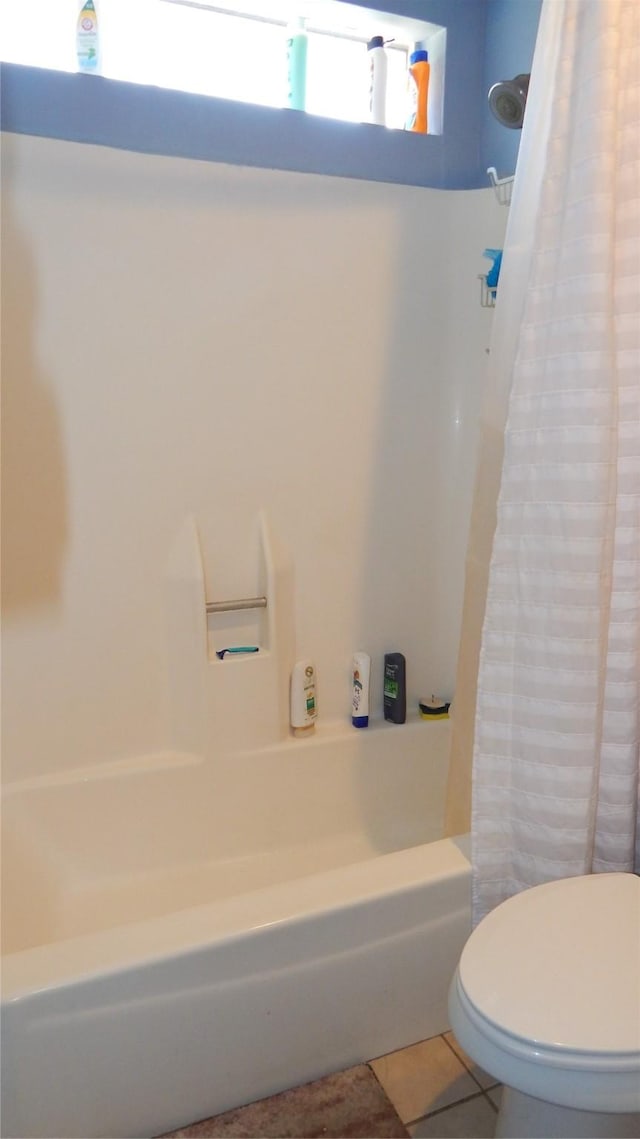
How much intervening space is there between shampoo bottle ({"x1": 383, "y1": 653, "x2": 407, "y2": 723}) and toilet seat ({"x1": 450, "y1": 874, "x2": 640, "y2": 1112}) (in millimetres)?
924

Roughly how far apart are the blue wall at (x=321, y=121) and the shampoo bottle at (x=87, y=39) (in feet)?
0.19

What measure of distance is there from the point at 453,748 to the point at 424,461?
0.85 metres

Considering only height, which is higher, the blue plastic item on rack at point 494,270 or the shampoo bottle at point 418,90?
the shampoo bottle at point 418,90

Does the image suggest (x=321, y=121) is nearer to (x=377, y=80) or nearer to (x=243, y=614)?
(x=377, y=80)

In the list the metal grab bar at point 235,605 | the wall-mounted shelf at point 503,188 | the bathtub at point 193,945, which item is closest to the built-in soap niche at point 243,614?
the metal grab bar at point 235,605

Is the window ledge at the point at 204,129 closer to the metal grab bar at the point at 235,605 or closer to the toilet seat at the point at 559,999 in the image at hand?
the metal grab bar at the point at 235,605

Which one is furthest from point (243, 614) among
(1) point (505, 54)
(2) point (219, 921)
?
(1) point (505, 54)

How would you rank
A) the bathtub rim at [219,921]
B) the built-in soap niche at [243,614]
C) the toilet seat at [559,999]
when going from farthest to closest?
the built-in soap niche at [243,614] < the bathtub rim at [219,921] < the toilet seat at [559,999]

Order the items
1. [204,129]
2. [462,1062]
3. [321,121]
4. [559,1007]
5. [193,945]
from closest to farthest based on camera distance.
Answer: [559,1007]
[193,945]
[462,1062]
[204,129]
[321,121]

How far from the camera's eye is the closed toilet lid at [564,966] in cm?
99

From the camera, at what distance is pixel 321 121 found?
1.87 metres

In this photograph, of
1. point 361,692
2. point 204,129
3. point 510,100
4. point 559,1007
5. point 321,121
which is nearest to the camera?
point 559,1007

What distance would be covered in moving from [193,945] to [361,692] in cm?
98

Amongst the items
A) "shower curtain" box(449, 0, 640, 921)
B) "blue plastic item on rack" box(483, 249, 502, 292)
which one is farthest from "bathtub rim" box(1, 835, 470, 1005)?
"blue plastic item on rack" box(483, 249, 502, 292)
